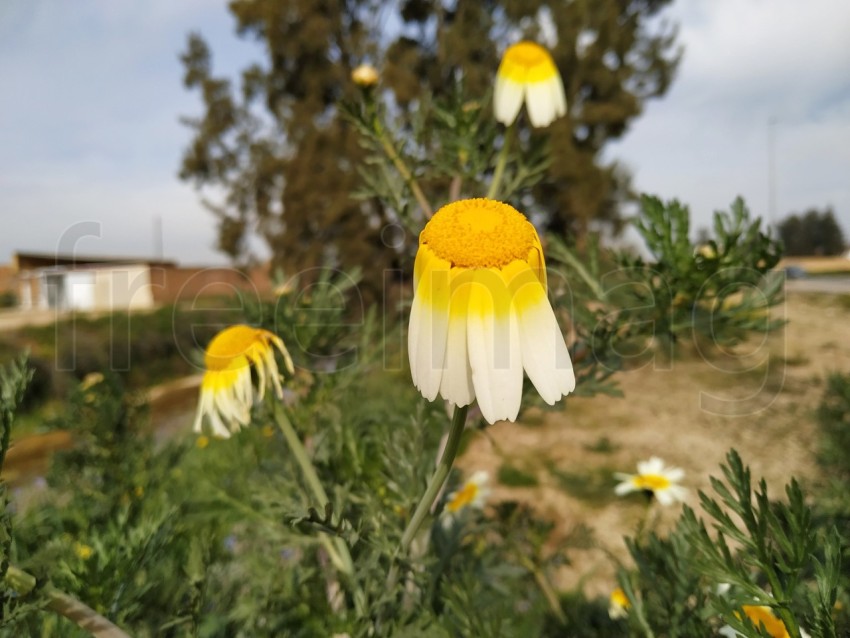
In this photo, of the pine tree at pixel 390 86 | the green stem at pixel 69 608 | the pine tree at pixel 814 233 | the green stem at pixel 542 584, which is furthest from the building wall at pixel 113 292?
the pine tree at pixel 814 233

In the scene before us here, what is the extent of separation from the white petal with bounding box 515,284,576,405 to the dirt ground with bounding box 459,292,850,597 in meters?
1.34

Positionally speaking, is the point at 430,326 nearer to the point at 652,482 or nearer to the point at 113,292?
the point at 652,482

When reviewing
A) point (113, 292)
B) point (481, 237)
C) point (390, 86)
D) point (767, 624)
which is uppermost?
point (390, 86)

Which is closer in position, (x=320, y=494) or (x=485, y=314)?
(x=485, y=314)

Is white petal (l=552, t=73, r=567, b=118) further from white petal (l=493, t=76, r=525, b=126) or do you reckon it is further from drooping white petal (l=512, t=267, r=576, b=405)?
drooping white petal (l=512, t=267, r=576, b=405)

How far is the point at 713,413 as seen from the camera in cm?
477

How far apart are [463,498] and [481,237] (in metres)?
1.13

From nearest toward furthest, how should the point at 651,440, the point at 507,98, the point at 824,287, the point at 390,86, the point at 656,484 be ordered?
the point at 507,98, the point at 656,484, the point at 651,440, the point at 390,86, the point at 824,287

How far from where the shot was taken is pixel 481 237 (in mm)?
431

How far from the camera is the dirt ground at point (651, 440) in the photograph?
293 centimetres

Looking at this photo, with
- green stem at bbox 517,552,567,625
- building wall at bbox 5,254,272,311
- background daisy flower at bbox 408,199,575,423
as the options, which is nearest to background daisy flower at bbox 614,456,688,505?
green stem at bbox 517,552,567,625

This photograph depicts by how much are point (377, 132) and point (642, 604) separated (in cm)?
95

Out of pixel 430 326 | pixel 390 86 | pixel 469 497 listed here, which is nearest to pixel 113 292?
pixel 390 86

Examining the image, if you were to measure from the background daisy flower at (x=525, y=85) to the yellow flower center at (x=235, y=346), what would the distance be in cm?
68
